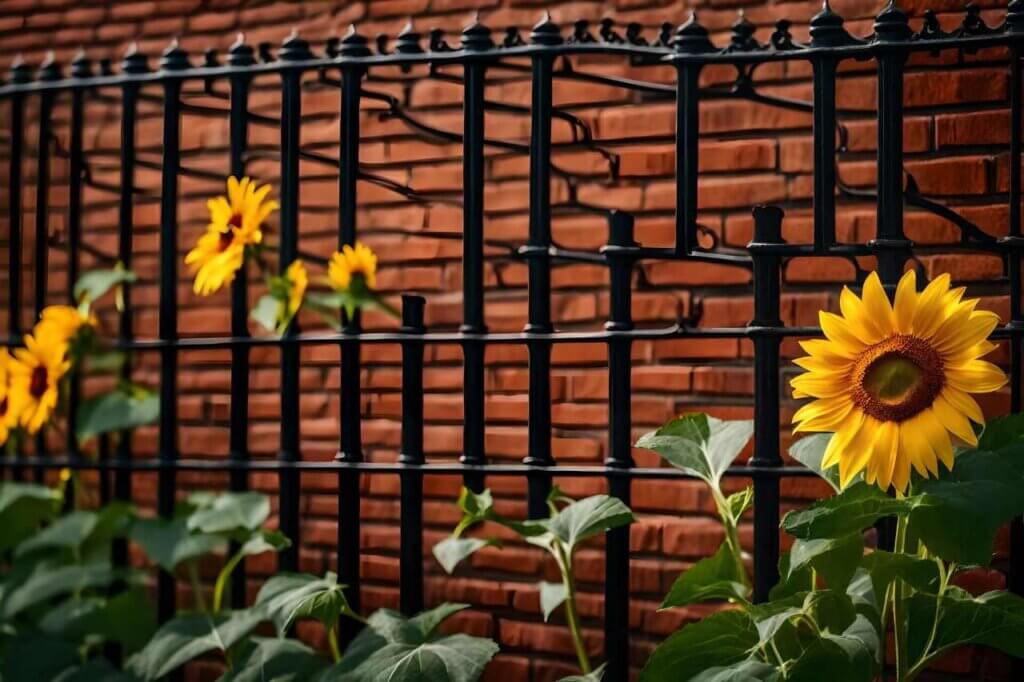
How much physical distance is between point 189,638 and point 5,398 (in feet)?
2.51

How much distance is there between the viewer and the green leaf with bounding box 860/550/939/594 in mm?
1802

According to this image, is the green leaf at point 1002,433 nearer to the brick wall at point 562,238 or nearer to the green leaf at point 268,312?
the brick wall at point 562,238

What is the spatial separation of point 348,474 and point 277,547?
195mm

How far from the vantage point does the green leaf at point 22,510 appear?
2920 mm

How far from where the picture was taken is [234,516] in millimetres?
2533

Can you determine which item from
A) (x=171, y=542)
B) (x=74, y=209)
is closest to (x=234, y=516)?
(x=171, y=542)

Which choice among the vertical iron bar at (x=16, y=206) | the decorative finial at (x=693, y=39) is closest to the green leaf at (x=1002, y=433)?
the decorative finial at (x=693, y=39)

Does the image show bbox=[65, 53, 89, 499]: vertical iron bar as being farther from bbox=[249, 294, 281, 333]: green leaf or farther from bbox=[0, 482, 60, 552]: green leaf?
bbox=[249, 294, 281, 333]: green leaf

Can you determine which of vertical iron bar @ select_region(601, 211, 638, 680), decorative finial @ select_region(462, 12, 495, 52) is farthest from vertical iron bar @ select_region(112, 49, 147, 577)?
vertical iron bar @ select_region(601, 211, 638, 680)

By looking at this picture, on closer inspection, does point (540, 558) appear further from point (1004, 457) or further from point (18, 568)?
point (1004, 457)

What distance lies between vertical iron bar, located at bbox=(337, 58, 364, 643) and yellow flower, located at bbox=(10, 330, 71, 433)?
68cm

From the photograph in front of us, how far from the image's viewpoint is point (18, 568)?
285 cm

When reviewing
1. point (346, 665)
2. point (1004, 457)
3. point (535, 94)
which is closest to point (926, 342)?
point (1004, 457)

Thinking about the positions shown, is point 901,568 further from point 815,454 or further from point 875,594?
point 815,454
